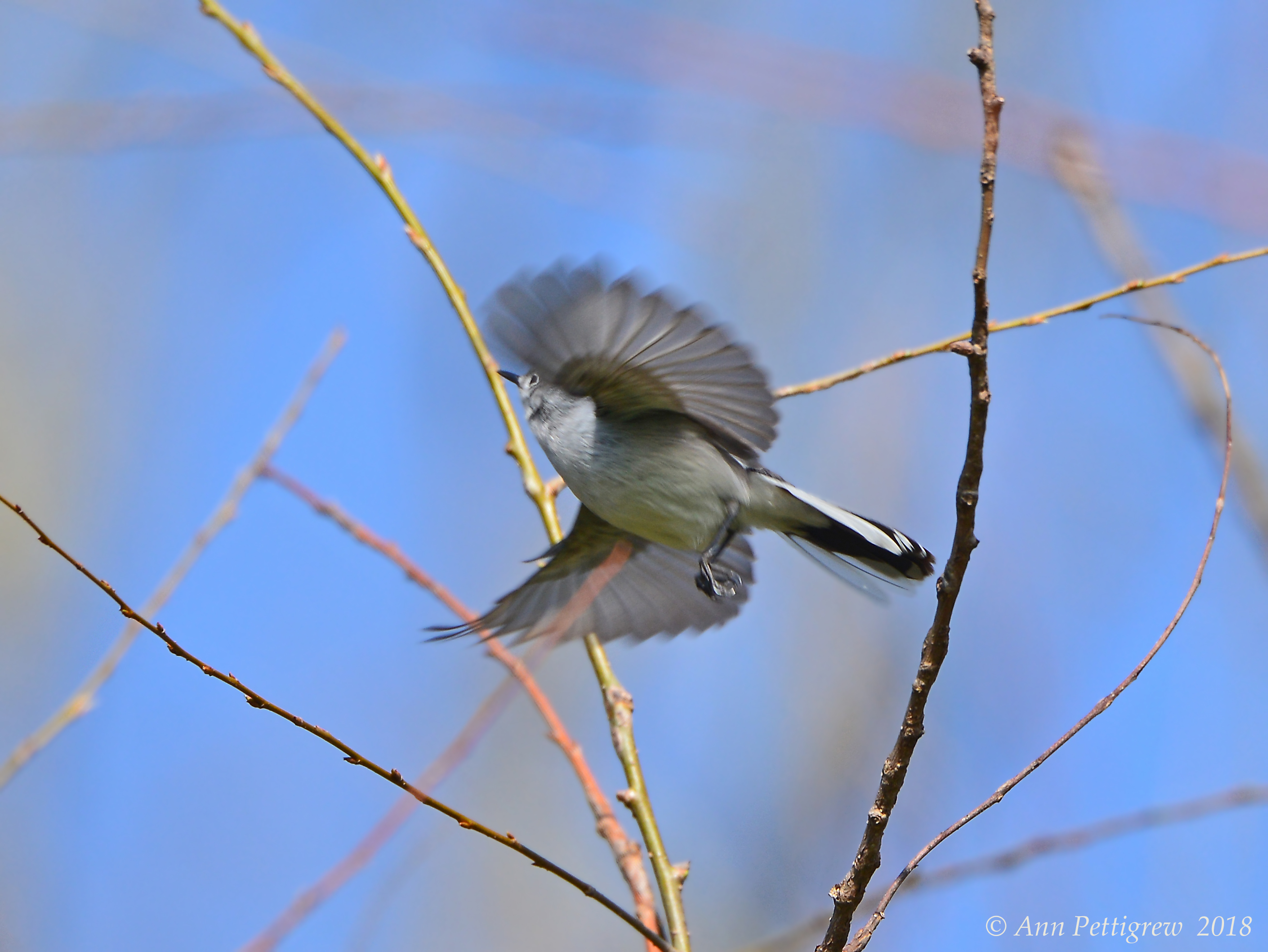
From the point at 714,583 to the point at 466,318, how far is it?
0.84 metres

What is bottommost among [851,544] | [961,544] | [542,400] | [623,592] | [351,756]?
[351,756]

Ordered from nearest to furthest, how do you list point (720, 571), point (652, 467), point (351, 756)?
point (351, 756) < point (652, 467) < point (720, 571)

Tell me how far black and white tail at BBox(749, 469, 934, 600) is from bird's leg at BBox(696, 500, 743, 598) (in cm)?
12

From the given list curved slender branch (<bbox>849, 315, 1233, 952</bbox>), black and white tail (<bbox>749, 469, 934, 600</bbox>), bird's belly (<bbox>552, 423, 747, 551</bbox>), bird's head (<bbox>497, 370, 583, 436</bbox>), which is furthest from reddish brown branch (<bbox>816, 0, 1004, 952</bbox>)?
bird's head (<bbox>497, 370, 583, 436</bbox>)

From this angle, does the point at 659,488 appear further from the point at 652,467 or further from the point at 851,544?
the point at 851,544

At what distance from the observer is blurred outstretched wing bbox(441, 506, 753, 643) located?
2549 millimetres

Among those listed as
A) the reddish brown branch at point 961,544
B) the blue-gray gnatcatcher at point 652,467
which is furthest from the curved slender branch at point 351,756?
the blue-gray gnatcatcher at point 652,467

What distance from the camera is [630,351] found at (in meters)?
2.22

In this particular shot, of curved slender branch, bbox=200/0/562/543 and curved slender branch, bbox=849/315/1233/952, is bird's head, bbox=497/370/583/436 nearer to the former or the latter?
curved slender branch, bbox=200/0/562/543

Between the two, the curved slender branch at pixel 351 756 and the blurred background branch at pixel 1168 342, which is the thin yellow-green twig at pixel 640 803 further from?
the blurred background branch at pixel 1168 342

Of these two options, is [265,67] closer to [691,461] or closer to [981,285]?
[691,461]

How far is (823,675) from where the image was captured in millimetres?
5543

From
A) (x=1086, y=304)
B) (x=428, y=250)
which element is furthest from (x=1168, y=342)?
(x=428, y=250)

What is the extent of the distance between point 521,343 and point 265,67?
0.70m
